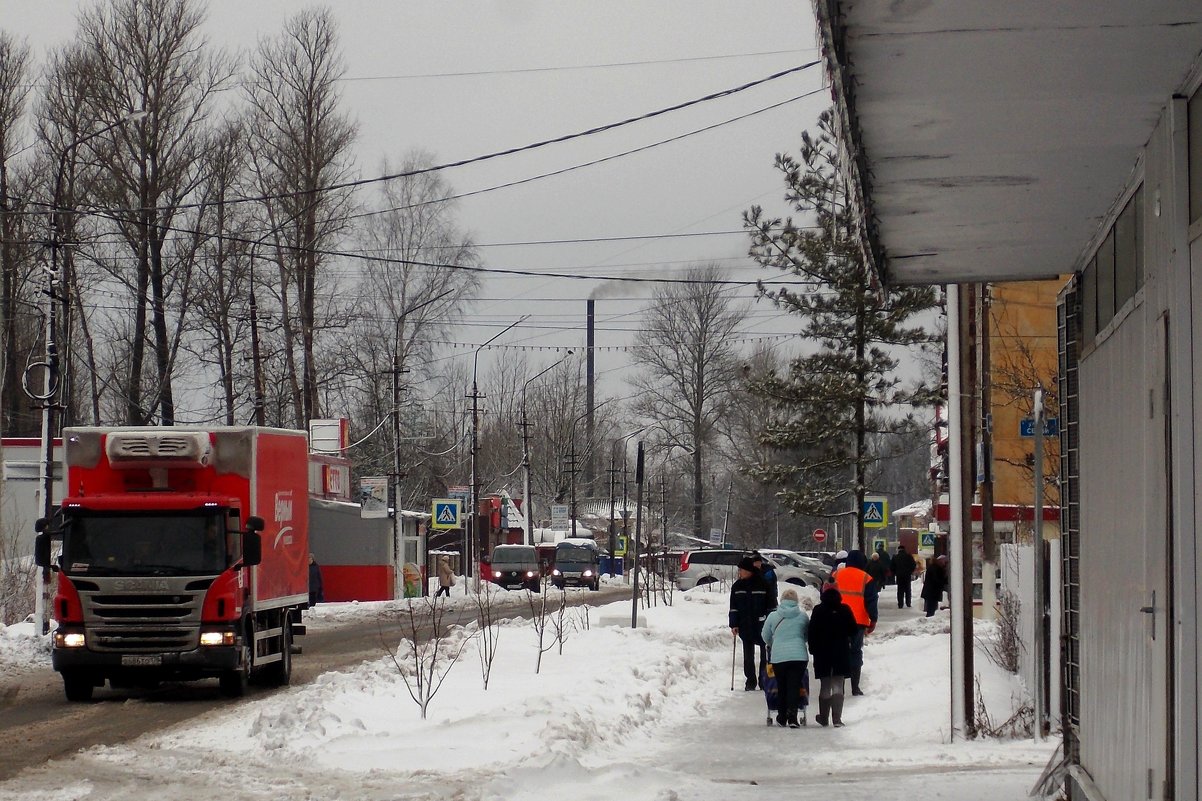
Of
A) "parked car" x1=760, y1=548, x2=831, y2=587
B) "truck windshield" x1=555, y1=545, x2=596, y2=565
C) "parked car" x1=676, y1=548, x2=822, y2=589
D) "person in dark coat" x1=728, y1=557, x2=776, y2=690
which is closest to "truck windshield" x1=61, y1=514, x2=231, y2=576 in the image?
"person in dark coat" x1=728, y1=557, x2=776, y2=690

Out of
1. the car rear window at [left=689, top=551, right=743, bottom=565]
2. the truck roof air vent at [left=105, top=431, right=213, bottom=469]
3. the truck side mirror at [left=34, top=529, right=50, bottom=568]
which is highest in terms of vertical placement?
the truck roof air vent at [left=105, top=431, right=213, bottom=469]

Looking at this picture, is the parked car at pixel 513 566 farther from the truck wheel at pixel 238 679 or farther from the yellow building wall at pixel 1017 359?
the truck wheel at pixel 238 679

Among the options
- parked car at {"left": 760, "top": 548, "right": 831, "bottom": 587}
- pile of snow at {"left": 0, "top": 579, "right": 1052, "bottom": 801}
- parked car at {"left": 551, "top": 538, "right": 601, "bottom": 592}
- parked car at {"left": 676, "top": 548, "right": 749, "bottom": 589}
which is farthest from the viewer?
parked car at {"left": 551, "top": 538, "right": 601, "bottom": 592}

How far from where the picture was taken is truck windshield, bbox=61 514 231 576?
1778cm

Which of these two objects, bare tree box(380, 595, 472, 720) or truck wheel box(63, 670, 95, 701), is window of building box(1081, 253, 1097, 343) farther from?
truck wheel box(63, 670, 95, 701)

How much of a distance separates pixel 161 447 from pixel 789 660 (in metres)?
7.95

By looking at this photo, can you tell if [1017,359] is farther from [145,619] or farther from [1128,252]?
[1128,252]

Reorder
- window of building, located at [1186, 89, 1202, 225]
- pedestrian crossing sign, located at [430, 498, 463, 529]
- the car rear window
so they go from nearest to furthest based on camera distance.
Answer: window of building, located at [1186, 89, 1202, 225]
pedestrian crossing sign, located at [430, 498, 463, 529]
the car rear window

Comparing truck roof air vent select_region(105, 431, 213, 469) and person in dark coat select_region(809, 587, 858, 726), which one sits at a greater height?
truck roof air vent select_region(105, 431, 213, 469)

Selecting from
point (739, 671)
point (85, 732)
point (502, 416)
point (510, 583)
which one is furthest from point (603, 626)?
point (502, 416)

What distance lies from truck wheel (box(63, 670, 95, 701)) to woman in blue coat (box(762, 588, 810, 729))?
8.32 metres

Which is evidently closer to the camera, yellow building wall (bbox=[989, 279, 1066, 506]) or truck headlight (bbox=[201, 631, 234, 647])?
truck headlight (bbox=[201, 631, 234, 647])

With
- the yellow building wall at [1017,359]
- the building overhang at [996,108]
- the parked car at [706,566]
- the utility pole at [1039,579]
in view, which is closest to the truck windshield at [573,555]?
the parked car at [706,566]

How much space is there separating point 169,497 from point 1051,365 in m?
24.3
